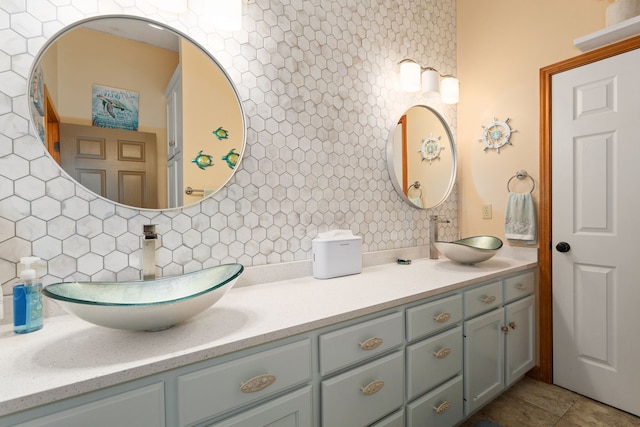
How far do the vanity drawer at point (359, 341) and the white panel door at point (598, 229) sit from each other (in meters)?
1.43

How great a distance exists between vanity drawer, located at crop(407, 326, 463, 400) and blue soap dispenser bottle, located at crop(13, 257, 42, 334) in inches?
53.1

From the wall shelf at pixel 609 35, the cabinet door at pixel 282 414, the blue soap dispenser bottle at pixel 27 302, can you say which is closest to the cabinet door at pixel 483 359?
the cabinet door at pixel 282 414

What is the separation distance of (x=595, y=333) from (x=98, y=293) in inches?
102

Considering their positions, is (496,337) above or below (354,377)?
below

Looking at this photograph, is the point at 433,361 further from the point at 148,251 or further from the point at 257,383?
the point at 148,251

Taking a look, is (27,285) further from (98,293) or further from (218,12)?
(218,12)

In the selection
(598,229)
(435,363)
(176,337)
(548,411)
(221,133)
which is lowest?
(548,411)

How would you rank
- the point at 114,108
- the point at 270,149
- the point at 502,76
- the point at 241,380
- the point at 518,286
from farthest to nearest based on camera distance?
1. the point at 502,76
2. the point at 518,286
3. the point at 270,149
4. the point at 114,108
5. the point at 241,380

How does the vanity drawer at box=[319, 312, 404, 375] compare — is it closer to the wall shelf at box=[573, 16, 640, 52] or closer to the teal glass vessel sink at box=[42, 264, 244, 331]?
the teal glass vessel sink at box=[42, 264, 244, 331]

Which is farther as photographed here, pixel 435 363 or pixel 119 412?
pixel 435 363

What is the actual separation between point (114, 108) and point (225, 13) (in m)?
0.62

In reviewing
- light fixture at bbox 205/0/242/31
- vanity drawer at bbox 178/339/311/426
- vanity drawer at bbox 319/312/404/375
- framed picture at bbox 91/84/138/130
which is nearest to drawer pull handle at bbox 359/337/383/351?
vanity drawer at bbox 319/312/404/375

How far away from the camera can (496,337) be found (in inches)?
71.7

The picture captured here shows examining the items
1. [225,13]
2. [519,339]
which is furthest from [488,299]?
[225,13]
